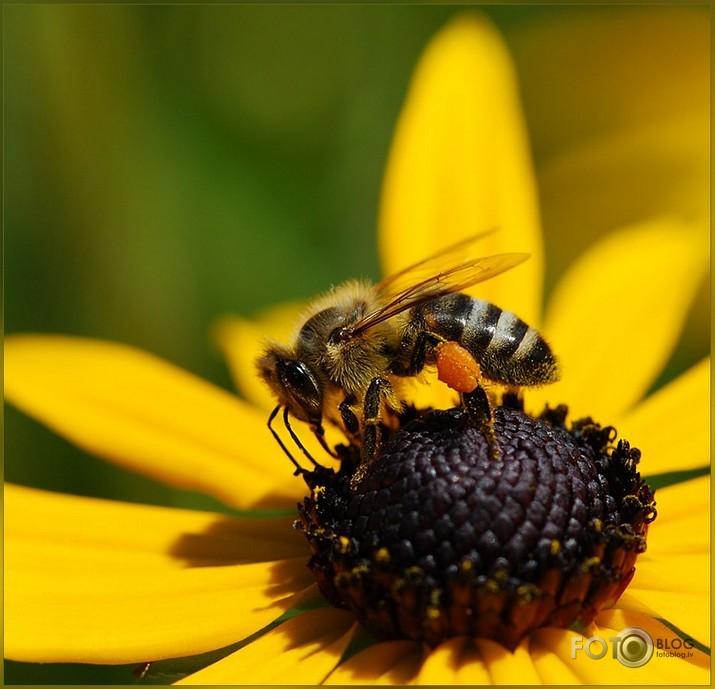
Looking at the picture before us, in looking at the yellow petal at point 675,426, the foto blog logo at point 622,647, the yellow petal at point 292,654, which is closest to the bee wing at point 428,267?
the yellow petal at point 675,426

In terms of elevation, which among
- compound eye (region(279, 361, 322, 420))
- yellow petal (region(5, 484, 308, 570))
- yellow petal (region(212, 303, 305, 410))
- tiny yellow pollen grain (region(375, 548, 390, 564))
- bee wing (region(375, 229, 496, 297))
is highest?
yellow petal (region(212, 303, 305, 410))

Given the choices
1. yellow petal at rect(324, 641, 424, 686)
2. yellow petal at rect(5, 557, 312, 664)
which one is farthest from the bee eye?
yellow petal at rect(324, 641, 424, 686)

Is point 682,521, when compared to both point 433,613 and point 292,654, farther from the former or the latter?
point 292,654

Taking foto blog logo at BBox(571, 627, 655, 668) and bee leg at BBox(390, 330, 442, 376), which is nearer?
foto blog logo at BBox(571, 627, 655, 668)

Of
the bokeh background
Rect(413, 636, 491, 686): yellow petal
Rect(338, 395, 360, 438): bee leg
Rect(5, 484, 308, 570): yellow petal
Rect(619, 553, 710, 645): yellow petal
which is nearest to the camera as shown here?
Rect(413, 636, 491, 686): yellow petal

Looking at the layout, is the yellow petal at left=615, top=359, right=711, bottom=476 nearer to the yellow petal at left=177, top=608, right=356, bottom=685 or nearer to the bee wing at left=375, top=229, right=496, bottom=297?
the bee wing at left=375, top=229, right=496, bottom=297

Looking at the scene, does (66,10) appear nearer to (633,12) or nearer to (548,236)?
(548,236)

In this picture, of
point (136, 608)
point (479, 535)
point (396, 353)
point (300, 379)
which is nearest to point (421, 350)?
point (396, 353)
